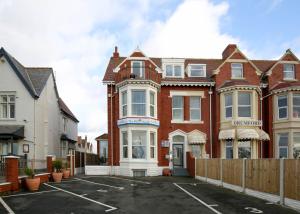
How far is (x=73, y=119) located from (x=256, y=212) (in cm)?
3648

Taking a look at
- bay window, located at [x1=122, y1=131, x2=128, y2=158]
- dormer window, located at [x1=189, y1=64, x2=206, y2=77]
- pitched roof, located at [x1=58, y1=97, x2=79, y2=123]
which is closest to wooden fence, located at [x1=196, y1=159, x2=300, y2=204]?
bay window, located at [x1=122, y1=131, x2=128, y2=158]

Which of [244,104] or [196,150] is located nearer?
[244,104]

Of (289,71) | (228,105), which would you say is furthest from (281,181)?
(289,71)

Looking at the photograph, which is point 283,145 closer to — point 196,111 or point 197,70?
point 196,111

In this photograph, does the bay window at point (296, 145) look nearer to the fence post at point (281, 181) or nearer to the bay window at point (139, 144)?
the bay window at point (139, 144)

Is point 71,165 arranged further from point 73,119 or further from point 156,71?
point 73,119

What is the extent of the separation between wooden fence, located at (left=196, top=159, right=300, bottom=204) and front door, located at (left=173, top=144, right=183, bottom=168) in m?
7.32

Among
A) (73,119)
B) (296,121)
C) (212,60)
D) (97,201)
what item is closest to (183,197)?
(97,201)

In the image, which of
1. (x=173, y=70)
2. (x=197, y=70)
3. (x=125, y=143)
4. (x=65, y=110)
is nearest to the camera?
(x=125, y=143)

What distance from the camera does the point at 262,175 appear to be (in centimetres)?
1620

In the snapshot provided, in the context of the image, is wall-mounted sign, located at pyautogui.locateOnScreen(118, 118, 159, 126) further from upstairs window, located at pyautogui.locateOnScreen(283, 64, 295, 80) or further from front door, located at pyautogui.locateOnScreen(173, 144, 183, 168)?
upstairs window, located at pyautogui.locateOnScreen(283, 64, 295, 80)

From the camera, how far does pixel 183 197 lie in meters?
16.1

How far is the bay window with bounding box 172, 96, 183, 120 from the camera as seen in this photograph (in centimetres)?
3094

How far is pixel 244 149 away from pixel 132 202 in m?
17.2
